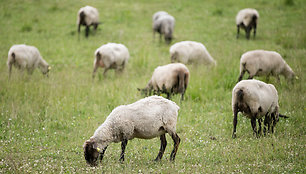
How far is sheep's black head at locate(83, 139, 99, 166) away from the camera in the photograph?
517 cm

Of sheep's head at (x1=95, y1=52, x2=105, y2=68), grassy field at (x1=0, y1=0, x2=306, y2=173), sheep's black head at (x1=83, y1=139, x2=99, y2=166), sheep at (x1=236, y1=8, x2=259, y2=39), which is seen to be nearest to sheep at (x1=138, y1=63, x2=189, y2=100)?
grassy field at (x1=0, y1=0, x2=306, y2=173)

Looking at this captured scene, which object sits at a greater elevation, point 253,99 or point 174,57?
point 253,99

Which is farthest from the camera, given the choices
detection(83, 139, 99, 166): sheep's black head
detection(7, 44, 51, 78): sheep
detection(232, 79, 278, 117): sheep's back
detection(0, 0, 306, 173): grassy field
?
detection(7, 44, 51, 78): sheep

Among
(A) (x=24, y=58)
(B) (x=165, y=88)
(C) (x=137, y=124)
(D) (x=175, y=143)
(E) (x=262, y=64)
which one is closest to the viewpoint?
(C) (x=137, y=124)

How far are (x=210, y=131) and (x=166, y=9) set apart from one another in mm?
14574

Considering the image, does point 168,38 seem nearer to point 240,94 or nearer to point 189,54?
point 189,54

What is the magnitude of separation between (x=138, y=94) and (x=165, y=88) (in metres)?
1.11

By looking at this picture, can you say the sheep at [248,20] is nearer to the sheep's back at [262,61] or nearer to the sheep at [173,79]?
the sheep's back at [262,61]

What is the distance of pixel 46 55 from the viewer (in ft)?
47.7

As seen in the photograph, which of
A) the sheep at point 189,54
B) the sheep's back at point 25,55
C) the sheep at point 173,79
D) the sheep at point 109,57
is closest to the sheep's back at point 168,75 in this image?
the sheep at point 173,79

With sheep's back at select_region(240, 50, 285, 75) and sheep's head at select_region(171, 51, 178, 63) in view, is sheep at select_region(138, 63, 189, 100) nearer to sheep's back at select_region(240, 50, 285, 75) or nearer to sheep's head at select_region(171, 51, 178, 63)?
sheep's back at select_region(240, 50, 285, 75)

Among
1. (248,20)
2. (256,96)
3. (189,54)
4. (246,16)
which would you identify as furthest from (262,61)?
(246,16)

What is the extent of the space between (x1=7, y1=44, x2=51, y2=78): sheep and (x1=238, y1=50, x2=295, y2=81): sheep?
6.78m

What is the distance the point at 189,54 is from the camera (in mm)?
12211
